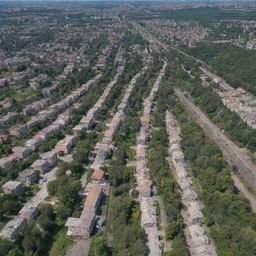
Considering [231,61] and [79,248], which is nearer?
[79,248]

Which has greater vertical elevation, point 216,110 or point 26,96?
point 216,110

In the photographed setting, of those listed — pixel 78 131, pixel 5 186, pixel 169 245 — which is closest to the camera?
pixel 169 245

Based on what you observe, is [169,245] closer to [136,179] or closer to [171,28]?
[136,179]

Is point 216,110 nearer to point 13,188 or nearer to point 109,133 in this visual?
point 109,133

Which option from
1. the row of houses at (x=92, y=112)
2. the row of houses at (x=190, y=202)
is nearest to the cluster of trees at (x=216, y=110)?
the row of houses at (x=190, y=202)

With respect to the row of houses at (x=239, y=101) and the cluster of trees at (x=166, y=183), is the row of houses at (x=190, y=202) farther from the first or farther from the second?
A: the row of houses at (x=239, y=101)

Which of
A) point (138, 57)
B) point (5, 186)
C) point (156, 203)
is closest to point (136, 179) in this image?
point (156, 203)

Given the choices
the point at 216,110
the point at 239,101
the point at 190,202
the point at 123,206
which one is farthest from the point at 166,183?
the point at 239,101
